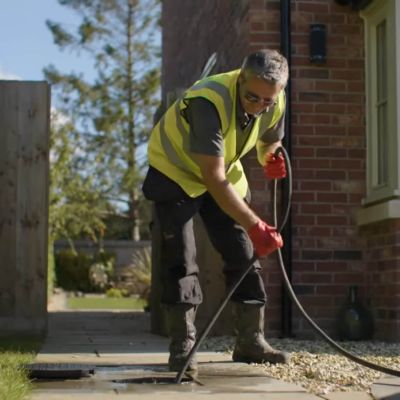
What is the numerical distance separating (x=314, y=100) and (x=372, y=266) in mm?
1254

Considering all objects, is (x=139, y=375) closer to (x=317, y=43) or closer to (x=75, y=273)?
(x=317, y=43)

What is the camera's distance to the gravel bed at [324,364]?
12.3 feet

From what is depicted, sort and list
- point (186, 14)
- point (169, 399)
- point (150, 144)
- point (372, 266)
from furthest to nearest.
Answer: point (186, 14), point (372, 266), point (150, 144), point (169, 399)

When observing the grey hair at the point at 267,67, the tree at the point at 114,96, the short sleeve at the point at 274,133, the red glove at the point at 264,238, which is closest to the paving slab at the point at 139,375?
the red glove at the point at 264,238

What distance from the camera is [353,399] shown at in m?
3.34

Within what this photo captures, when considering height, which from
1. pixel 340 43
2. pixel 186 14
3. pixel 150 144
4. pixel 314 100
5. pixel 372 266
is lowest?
pixel 372 266

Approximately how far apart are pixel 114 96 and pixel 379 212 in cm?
2188

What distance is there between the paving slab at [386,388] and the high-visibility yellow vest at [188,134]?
120 centimetres

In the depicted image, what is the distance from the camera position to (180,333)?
4.09 meters

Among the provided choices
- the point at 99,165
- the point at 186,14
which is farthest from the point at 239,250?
the point at 99,165

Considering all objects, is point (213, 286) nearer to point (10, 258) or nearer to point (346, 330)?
point (346, 330)

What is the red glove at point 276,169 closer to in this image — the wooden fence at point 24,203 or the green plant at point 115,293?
the wooden fence at point 24,203

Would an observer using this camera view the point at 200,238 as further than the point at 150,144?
Yes

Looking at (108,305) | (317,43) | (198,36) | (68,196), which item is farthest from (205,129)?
(68,196)
